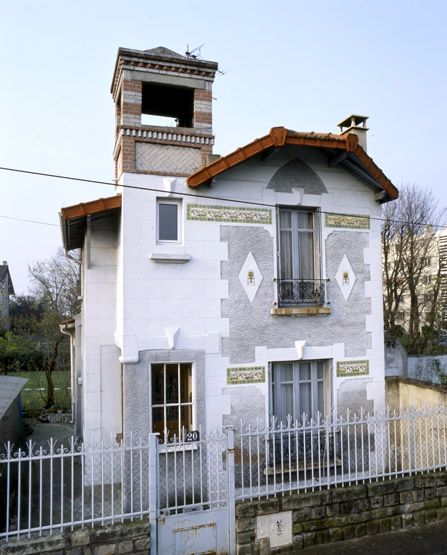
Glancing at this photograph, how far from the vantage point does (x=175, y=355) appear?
746 cm

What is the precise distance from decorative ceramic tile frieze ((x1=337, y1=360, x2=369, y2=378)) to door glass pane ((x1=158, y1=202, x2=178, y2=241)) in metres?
3.71

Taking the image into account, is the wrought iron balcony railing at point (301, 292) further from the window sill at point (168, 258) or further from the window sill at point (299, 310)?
the window sill at point (168, 258)

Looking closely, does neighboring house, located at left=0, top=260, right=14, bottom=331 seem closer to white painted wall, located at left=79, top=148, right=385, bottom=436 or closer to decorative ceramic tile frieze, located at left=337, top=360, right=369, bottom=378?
white painted wall, located at left=79, top=148, right=385, bottom=436

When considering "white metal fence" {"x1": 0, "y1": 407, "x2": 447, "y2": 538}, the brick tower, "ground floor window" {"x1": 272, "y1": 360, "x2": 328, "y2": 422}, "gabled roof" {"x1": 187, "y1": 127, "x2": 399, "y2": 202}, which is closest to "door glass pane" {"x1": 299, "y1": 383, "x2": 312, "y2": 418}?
"ground floor window" {"x1": 272, "y1": 360, "x2": 328, "y2": 422}

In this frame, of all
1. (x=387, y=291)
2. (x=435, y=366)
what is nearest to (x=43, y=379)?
(x=387, y=291)

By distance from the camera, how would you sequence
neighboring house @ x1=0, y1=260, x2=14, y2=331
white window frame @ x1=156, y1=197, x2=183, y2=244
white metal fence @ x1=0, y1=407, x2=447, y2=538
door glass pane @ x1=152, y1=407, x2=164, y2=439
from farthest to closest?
neighboring house @ x1=0, y1=260, x2=14, y2=331
white window frame @ x1=156, y1=197, x2=183, y2=244
door glass pane @ x1=152, y1=407, x2=164, y2=439
white metal fence @ x1=0, y1=407, x2=447, y2=538

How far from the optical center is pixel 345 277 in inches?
338

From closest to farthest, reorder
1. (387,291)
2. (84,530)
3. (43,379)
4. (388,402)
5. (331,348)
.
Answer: (84,530), (331,348), (388,402), (387,291), (43,379)

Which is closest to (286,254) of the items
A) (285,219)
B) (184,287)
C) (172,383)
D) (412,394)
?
(285,219)

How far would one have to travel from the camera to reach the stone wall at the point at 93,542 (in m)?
5.22

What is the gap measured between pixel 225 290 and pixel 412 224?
1372 cm

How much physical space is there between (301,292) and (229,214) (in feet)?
6.17

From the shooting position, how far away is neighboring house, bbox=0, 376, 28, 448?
8325 mm

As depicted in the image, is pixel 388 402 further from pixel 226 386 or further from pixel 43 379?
pixel 43 379
